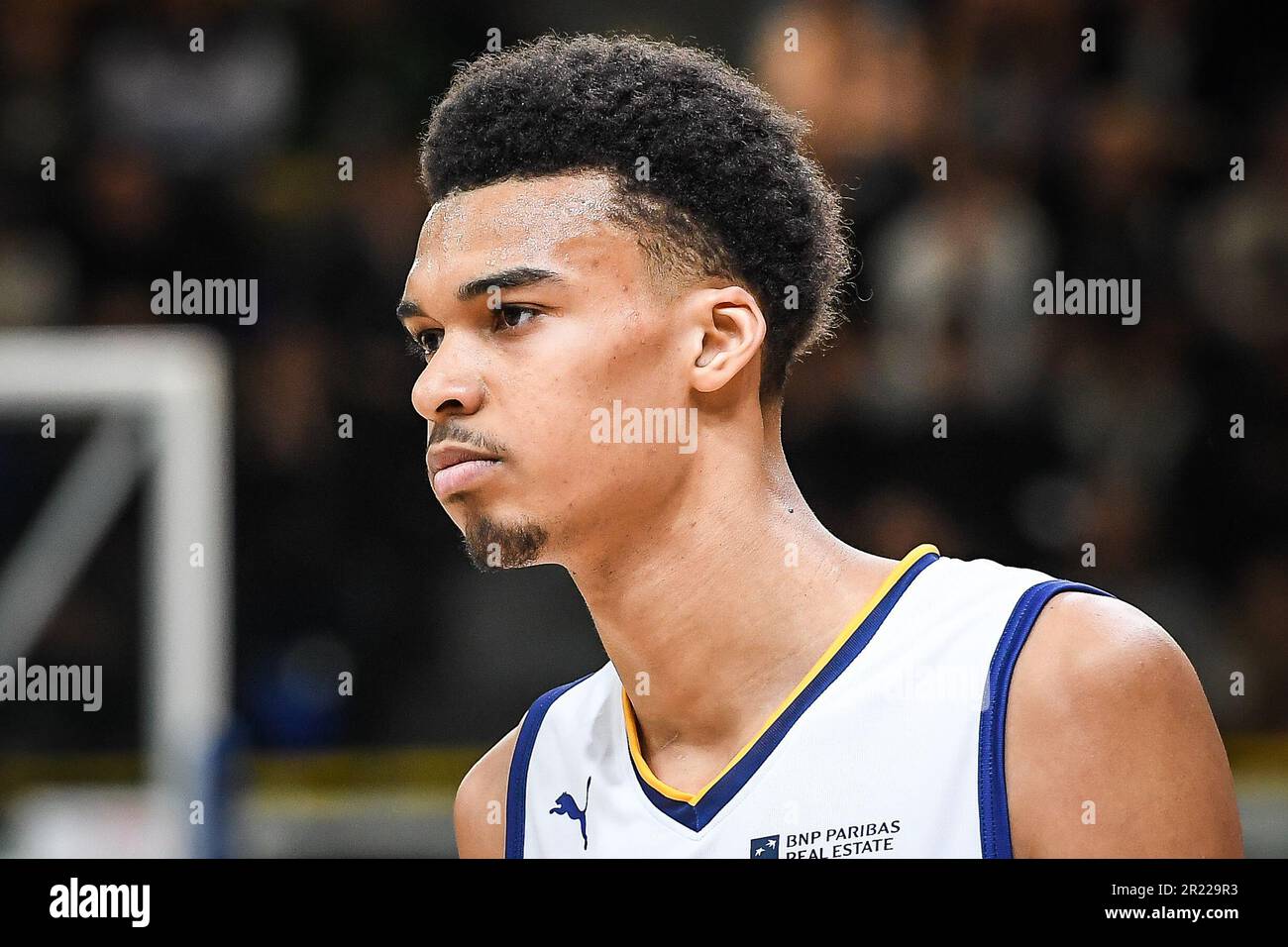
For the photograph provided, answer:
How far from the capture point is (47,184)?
5945mm

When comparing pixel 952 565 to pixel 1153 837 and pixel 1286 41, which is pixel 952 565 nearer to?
pixel 1153 837

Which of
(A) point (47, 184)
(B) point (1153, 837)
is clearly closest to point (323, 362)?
(A) point (47, 184)

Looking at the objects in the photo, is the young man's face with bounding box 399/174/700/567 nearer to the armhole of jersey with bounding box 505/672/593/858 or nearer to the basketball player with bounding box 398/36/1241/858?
the basketball player with bounding box 398/36/1241/858

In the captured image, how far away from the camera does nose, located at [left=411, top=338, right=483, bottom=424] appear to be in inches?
95.4

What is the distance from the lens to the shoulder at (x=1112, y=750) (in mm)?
2213

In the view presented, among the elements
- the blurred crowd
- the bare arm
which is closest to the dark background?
the blurred crowd

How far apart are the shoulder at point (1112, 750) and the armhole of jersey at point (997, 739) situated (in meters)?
0.01

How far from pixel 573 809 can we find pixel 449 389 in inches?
31.5

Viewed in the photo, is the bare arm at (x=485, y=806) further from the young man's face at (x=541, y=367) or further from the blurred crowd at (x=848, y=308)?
the blurred crowd at (x=848, y=308)

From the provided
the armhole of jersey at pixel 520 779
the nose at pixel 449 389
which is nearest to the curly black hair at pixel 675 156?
the nose at pixel 449 389

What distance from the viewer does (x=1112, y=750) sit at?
7.29 feet

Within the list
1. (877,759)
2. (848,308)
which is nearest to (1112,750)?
(877,759)

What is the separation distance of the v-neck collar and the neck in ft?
0.07

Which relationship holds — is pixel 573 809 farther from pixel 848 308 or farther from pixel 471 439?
pixel 848 308
